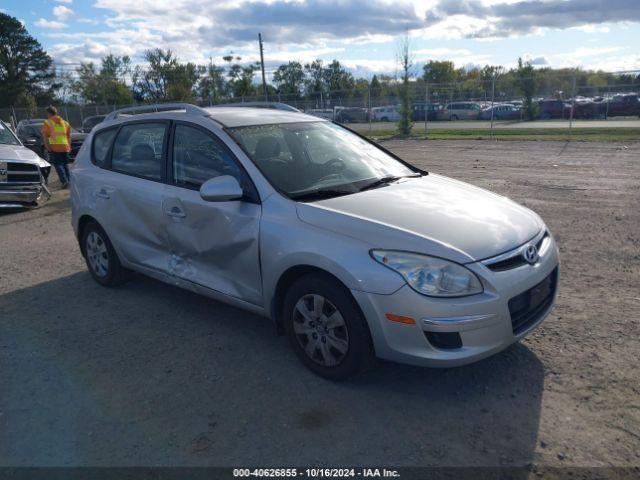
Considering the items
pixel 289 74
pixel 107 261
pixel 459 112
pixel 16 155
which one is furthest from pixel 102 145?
pixel 289 74

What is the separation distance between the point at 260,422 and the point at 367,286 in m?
1.01

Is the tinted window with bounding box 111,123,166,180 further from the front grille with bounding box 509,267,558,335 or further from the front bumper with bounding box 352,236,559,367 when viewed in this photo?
the front grille with bounding box 509,267,558,335

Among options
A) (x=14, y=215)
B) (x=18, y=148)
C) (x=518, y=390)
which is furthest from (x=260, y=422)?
(x=18, y=148)

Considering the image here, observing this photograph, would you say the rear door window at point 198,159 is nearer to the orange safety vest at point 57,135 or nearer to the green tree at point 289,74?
the orange safety vest at point 57,135

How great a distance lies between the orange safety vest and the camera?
12477 mm

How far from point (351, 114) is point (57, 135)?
20795 mm

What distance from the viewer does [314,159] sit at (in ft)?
14.8

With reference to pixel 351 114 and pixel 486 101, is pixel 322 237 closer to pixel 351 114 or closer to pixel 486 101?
pixel 486 101

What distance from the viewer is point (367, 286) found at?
3213mm

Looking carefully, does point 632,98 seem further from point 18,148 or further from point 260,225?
point 260,225

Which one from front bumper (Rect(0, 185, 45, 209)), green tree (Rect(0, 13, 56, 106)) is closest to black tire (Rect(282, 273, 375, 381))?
front bumper (Rect(0, 185, 45, 209))

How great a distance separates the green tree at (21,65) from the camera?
67.2 m

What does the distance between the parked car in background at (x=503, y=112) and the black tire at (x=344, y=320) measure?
2753 centimetres

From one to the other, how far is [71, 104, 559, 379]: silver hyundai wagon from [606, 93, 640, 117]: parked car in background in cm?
2446
